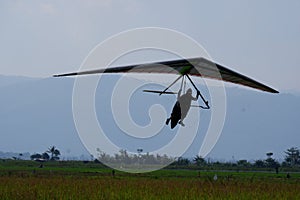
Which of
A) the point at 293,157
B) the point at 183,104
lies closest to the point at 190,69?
the point at 183,104

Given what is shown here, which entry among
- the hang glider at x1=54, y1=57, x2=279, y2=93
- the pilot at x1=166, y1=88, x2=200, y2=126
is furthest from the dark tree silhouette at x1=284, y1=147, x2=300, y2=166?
the pilot at x1=166, y1=88, x2=200, y2=126

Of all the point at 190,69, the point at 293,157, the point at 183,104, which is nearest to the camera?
the point at 183,104

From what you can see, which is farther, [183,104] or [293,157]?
[293,157]

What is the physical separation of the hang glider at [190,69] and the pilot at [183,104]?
483 millimetres

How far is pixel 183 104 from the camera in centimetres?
637

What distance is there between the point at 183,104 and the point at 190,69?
2.97ft

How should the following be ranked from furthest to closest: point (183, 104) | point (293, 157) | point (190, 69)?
point (293, 157) → point (190, 69) → point (183, 104)

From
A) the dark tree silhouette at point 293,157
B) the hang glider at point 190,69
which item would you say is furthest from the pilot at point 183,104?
the dark tree silhouette at point 293,157

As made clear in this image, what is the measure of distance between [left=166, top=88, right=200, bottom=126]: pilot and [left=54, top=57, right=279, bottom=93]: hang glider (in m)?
0.48

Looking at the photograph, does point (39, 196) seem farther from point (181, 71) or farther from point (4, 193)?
point (181, 71)

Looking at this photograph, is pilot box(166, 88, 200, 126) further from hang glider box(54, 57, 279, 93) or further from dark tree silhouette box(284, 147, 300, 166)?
dark tree silhouette box(284, 147, 300, 166)

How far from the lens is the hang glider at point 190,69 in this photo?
22.2ft

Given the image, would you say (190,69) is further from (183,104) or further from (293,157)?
(293,157)

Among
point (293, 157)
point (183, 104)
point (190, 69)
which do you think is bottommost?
point (183, 104)
